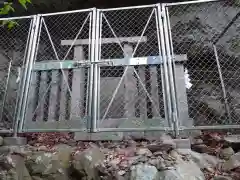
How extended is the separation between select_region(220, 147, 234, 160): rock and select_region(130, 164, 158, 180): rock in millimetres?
986

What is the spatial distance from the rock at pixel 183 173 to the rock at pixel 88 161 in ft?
2.49

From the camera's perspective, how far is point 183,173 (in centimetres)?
287

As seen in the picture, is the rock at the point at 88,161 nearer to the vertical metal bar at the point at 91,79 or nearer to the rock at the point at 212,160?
the vertical metal bar at the point at 91,79

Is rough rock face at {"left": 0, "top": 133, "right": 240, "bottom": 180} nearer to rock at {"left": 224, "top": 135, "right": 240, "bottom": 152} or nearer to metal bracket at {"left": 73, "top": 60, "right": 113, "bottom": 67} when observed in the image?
rock at {"left": 224, "top": 135, "right": 240, "bottom": 152}

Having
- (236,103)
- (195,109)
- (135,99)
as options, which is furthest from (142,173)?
(236,103)

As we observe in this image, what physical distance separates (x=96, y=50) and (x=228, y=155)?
2301 millimetres

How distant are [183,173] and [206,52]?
4111mm

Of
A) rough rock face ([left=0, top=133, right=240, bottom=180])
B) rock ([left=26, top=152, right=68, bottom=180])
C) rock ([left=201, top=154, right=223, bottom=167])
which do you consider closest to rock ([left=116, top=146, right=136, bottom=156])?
rough rock face ([left=0, top=133, right=240, bottom=180])

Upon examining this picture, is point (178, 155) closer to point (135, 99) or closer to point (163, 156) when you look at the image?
point (163, 156)

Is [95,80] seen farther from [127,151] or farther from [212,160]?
[212,160]

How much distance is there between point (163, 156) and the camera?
312cm

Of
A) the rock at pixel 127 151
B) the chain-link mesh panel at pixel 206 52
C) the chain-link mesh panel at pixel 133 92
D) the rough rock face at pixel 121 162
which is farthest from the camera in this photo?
the chain-link mesh panel at pixel 206 52

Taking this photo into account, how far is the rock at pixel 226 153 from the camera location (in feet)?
10.9

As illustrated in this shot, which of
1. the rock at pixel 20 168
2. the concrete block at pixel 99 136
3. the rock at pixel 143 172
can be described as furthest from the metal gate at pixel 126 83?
the rock at pixel 143 172
